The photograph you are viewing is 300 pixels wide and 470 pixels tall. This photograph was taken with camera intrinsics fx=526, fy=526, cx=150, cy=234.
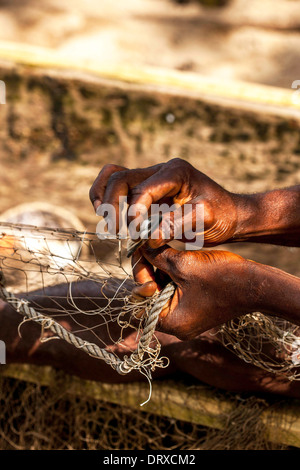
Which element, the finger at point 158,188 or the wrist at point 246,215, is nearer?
the finger at point 158,188

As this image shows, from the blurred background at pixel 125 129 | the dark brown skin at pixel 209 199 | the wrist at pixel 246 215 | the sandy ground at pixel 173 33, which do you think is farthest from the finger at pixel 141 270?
the sandy ground at pixel 173 33

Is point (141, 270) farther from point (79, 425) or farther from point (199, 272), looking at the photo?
point (79, 425)

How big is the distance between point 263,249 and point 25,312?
167cm

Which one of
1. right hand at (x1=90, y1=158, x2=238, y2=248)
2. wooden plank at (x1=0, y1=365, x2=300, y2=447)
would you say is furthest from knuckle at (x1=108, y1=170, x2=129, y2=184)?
wooden plank at (x1=0, y1=365, x2=300, y2=447)

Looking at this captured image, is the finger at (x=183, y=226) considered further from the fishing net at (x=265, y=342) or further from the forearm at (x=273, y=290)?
the fishing net at (x=265, y=342)

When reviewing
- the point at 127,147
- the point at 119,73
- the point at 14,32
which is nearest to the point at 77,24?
the point at 14,32

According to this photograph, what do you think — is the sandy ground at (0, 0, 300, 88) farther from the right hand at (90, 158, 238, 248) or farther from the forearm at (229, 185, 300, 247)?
the right hand at (90, 158, 238, 248)

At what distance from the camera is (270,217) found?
44.3 inches

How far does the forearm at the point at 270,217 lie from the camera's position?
1.08 meters

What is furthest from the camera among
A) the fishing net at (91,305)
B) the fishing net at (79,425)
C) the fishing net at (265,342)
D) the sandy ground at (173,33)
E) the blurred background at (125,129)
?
the sandy ground at (173,33)

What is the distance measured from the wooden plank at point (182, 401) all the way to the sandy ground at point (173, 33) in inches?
91.8

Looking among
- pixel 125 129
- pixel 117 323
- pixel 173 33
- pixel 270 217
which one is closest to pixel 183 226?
pixel 270 217

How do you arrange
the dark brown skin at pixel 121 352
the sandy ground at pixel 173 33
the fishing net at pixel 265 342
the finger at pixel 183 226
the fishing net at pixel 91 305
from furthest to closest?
the sandy ground at pixel 173 33, the dark brown skin at pixel 121 352, the fishing net at pixel 265 342, the fishing net at pixel 91 305, the finger at pixel 183 226
